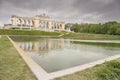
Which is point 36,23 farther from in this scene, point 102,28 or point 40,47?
point 40,47

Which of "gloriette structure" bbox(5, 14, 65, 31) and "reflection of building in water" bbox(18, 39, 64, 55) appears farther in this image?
"gloriette structure" bbox(5, 14, 65, 31)

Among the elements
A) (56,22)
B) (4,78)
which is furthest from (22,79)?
(56,22)

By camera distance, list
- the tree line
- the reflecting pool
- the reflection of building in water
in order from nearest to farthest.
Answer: the reflecting pool < the reflection of building in water < the tree line

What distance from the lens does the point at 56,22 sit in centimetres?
9800

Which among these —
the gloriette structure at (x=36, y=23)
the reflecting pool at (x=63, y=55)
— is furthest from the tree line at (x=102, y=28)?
the reflecting pool at (x=63, y=55)

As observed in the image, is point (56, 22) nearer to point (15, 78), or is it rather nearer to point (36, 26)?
point (36, 26)

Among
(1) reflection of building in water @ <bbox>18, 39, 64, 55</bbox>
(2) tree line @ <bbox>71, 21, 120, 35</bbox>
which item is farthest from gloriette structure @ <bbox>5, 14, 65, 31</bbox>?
(1) reflection of building in water @ <bbox>18, 39, 64, 55</bbox>

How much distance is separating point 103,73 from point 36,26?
81.3 metres

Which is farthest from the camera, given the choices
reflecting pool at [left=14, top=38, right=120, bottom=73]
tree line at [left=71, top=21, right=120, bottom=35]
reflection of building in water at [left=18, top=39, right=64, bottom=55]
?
tree line at [left=71, top=21, right=120, bottom=35]

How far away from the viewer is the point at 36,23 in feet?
278

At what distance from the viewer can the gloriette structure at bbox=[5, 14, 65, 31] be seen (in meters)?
77.3

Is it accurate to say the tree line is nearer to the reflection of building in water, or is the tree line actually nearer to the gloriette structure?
the gloriette structure

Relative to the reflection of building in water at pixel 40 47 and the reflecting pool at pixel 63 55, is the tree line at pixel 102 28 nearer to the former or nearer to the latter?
the reflection of building in water at pixel 40 47

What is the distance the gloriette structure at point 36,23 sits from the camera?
77312 millimetres
